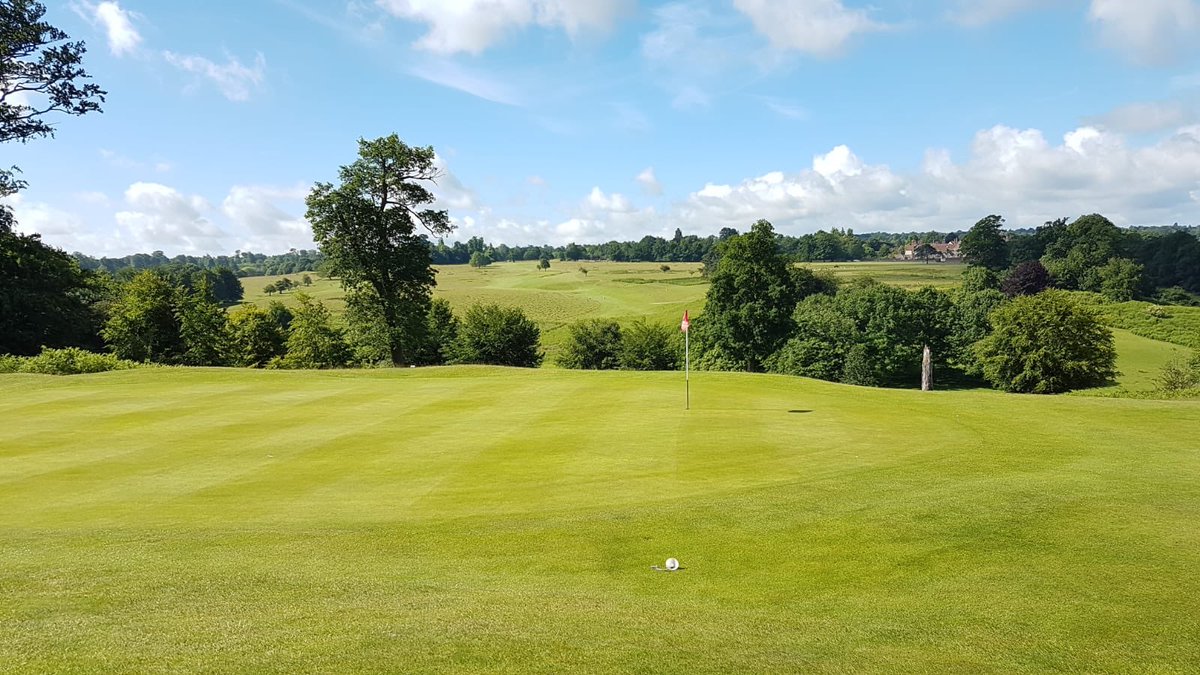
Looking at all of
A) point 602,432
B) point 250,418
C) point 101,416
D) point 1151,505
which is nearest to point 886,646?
point 1151,505

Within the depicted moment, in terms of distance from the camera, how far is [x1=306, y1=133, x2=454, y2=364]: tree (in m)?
41.3

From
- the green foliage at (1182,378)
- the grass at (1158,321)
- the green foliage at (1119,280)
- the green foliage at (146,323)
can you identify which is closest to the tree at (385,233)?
the green foliage at (146,323)

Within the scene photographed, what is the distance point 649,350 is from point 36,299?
163 ft

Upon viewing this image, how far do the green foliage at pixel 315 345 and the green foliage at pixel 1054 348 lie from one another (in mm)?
54089

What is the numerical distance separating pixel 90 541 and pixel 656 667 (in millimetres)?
7975

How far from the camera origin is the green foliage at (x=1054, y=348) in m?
48.3

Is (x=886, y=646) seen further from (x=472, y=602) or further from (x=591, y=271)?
(x=591, y=271)

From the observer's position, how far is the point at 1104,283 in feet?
344

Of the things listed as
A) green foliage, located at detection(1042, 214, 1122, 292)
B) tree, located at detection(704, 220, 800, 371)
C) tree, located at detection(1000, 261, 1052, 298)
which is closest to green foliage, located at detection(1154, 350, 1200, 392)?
tree, located at detection(704, 220, 800, 371)

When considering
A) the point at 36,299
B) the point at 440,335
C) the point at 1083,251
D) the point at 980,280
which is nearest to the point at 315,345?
the point at 440,335

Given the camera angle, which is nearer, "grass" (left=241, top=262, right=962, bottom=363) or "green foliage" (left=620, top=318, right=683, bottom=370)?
"green foliage" (left=620, top=318, right=683, bottom=370)

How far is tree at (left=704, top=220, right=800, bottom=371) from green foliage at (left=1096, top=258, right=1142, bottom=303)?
7213 cm

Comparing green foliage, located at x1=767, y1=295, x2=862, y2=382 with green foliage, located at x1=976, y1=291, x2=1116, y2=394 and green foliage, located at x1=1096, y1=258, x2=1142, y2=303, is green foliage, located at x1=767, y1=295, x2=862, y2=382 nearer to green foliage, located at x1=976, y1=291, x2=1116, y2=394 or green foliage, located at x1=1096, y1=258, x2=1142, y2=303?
green foliage, located at x1=976, y1=291, x2=1116, y2=394

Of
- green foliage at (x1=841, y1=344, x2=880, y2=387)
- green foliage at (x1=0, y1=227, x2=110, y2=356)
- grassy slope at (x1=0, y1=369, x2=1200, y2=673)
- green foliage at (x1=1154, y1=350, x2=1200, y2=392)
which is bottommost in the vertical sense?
green foliage at (x1=841, y1=344, x2=880, y2=387)
